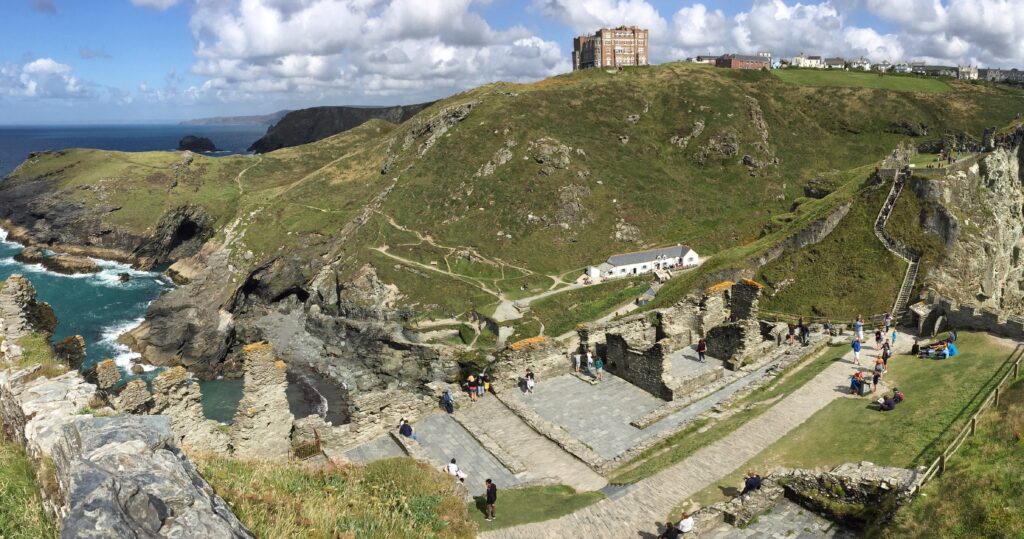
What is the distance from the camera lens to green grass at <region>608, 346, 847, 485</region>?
16188mm

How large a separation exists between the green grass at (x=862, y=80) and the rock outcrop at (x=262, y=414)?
139 meters

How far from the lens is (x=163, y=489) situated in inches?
219

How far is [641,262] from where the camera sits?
74.3 m

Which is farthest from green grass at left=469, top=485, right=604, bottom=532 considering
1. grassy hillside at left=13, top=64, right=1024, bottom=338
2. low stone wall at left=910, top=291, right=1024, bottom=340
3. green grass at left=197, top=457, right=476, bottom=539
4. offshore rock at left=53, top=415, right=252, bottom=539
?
grassy hillside at left=13, top=64, right=1024, bottom=338

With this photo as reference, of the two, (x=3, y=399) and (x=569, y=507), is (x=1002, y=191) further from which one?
(x=3, y=399)

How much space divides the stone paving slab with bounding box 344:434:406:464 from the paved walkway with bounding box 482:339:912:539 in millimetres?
5091

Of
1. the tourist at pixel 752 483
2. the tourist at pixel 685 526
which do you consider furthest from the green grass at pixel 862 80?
the tourist at pixel 685 526

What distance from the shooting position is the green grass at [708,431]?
16.2 metres

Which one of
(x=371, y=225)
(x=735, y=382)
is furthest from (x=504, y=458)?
(x=371, y=225)

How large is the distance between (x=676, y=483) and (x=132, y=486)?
43.1 feet

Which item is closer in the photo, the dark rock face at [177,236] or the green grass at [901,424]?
the green grass at [901,424]

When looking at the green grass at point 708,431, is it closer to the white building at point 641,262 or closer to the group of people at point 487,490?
the group of people at point 487,490

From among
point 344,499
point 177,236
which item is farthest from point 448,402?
point 177,236

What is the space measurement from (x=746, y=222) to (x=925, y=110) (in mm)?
55942
